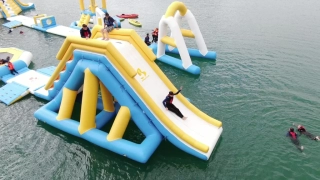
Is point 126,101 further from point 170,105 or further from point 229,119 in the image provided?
point 229,119

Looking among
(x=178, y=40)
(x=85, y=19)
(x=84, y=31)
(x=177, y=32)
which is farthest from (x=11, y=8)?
(x=84, y=31)

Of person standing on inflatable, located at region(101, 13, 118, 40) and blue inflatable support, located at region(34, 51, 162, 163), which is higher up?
person standing on inflatable, located at region(101, 13, 118, 40)

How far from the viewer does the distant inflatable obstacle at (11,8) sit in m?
31.1

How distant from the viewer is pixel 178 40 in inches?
675

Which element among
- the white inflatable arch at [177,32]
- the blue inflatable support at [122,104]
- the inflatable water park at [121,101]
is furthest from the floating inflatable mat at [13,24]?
the blue inflatable support at [122,104]

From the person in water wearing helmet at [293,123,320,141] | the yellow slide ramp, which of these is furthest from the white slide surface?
the yellow slide ramp

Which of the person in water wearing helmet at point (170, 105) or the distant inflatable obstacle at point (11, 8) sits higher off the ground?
the person in water wearing helmet at point (170, 105)

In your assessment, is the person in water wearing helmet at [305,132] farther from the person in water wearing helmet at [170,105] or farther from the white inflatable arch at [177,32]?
the white inflatable arch at [177,32]

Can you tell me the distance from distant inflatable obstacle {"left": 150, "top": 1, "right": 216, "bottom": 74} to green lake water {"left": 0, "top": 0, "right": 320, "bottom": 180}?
634mm

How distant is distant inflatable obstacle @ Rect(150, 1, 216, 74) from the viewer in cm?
1727

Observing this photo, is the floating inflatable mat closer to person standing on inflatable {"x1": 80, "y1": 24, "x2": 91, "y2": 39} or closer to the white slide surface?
person standing on inflatable {"x1": 80, "y1": 24, "x2": 91, "y2": 39}

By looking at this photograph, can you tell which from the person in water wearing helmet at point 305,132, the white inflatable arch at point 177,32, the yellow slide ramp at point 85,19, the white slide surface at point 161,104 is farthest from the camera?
the yellow slide ramp at point 85,19

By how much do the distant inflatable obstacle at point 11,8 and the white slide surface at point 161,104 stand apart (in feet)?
89.7

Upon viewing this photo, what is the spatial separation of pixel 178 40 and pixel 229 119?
7.14m
